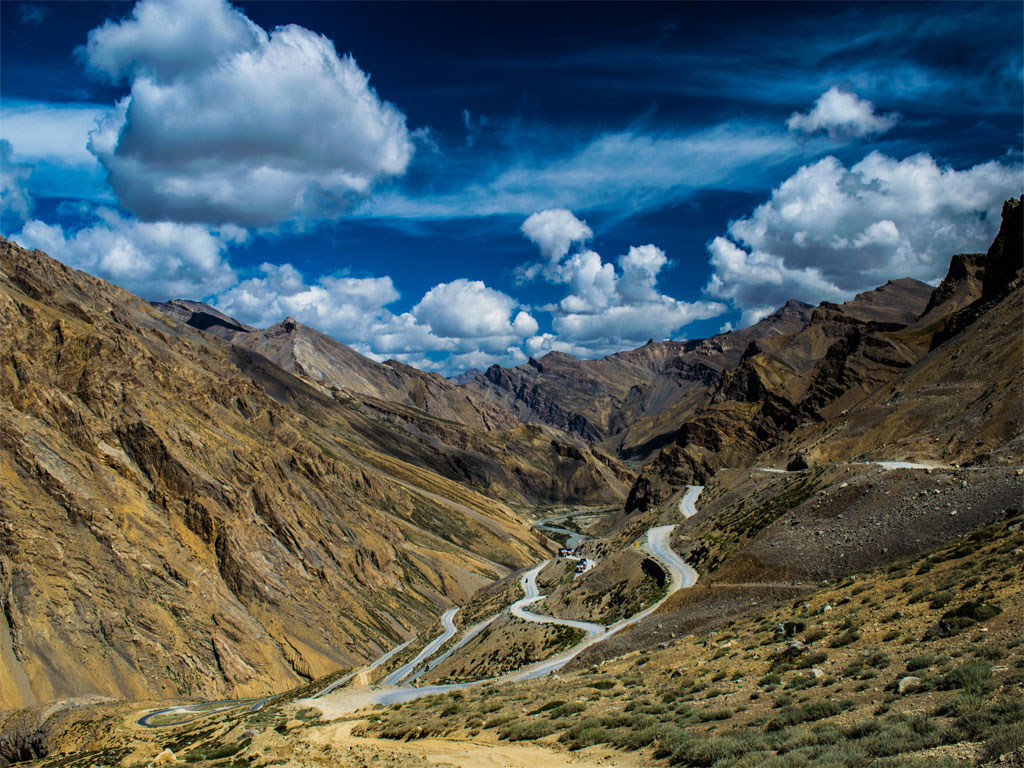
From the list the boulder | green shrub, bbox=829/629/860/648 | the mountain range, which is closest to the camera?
the boulder

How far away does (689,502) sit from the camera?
8206 centimetres

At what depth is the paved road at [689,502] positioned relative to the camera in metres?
76.0

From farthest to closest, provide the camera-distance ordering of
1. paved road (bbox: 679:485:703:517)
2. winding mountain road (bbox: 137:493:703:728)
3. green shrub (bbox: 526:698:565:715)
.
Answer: paved road (bbox: 679:485:703:517) → winding mountain road (bbox: 137:493:703:728) → green shrub (bbox: 526:698:565:715)

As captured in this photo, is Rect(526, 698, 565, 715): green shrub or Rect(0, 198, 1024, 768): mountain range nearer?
Rect(526, 698, 565, 715): green shrub

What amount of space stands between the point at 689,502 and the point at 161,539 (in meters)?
62.5

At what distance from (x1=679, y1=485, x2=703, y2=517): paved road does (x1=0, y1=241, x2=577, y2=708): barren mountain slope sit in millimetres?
42185

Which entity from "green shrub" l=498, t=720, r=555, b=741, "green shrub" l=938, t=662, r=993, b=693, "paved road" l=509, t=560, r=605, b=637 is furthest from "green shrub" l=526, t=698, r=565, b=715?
"paved road" l=509, t=560, r=605, b=637

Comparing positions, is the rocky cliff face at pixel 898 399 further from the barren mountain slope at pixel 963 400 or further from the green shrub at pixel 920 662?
the green shrub at pixel 920 662

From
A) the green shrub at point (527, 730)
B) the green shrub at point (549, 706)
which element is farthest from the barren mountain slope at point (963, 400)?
the green shrub at point (527, 730)

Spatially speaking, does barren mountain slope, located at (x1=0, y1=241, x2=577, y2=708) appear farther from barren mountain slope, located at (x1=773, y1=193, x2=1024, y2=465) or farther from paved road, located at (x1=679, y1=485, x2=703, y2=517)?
barren mountain slope, located at (x1=773, y1=193, x2=1024, y2=465)

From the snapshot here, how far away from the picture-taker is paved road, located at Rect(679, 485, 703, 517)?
7600cm

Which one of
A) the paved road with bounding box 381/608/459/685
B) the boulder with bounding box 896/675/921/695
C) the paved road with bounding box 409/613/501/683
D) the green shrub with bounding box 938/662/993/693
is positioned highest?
the green shrub with bounding box 938/662/993/693

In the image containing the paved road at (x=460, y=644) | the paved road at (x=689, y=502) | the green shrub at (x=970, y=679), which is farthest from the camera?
the paved road at (x=689, y=502)

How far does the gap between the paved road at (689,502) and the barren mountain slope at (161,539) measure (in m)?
42.2
